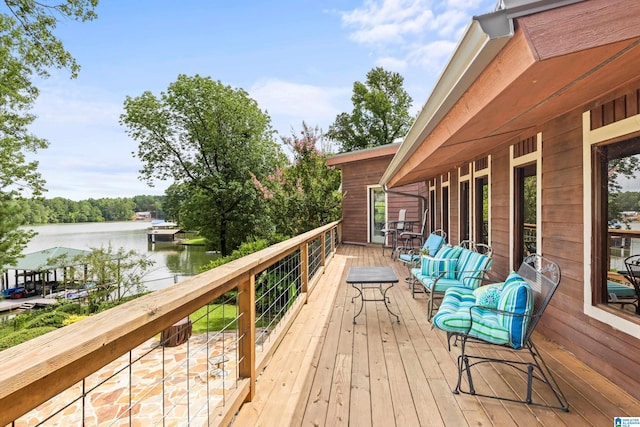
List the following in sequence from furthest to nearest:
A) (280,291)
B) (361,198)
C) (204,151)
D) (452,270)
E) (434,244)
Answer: (204,151) < (361,198) < (280,291) < (434,244) < (452,270)

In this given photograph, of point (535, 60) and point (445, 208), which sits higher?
point (535, 60)

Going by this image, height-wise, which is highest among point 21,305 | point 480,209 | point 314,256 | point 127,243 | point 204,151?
point 204,151

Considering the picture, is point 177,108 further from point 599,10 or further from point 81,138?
point 599,10

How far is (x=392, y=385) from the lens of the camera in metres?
2.22

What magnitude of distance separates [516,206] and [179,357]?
209 inches

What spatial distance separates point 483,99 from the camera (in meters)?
1.56

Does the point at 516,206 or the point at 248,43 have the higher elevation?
the point at 248,43

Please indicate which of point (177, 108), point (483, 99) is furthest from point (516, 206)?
point (177, 108)

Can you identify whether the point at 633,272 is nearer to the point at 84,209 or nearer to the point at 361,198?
the point at 361,198

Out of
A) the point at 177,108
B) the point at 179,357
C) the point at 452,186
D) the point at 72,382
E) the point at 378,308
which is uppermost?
the point at 177,108

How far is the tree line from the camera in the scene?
33.6 ft

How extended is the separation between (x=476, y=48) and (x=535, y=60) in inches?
8.4

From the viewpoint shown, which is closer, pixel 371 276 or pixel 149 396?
pixel 149 396

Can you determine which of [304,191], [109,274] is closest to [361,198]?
[304,191]
